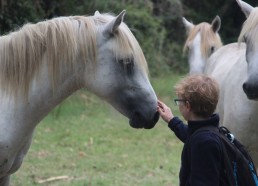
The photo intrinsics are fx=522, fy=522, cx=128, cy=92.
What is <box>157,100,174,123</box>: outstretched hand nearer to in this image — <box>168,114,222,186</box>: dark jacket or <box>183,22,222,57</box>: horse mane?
<box>168,114,222,186</box>: dark jacket

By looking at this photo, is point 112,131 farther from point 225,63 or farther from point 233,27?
point 233,27

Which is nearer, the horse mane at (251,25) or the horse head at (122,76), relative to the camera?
the horse head at (122,76)

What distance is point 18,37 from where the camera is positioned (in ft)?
10.1

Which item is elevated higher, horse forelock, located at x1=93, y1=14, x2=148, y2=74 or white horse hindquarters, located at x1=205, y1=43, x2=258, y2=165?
horse forelock, located at x1=93, y1=14, x2=148, y2=74

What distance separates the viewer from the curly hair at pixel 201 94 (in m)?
2.54

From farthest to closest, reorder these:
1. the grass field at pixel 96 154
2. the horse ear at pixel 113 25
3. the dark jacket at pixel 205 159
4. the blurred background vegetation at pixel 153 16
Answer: the blurred background vegetation at pixel 153 16
the grass field at pixel 96 154
the horse ear at pixel 113 25
the dark jacket at pixel 205 159

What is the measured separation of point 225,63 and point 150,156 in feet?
6.59

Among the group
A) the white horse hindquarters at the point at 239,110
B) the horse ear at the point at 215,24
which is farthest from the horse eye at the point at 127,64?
the horse ear at the point at 215,24

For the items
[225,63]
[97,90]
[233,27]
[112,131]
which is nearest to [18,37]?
[97,90]

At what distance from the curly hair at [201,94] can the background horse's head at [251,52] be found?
31.1 inches

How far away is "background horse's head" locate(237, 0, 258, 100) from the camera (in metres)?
3.30

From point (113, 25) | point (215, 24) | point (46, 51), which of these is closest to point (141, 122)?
point (113, 25)

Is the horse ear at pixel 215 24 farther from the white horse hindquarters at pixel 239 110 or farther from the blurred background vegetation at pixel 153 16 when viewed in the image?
the white horse hindquarters at pixel 239 110

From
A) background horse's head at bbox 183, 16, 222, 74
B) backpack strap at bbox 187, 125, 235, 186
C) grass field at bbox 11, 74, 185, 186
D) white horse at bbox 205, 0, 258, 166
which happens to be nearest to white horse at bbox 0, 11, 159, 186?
grass field at bbox 11, 74, 185, 186
